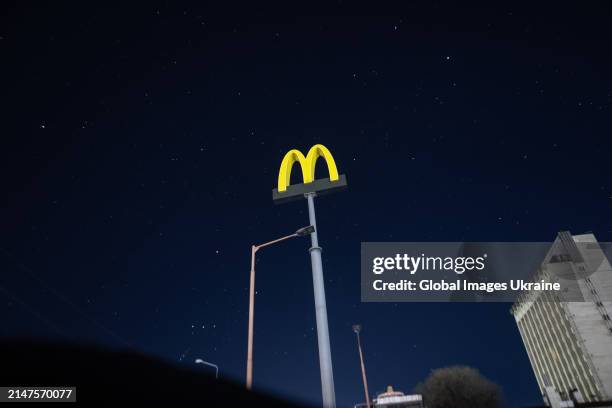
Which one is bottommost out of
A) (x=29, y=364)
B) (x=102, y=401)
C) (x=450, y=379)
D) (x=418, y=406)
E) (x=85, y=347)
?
(x=102, y=401)

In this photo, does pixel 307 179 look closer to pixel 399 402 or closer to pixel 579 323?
pixel 399 402

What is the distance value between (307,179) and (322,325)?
3495 mm

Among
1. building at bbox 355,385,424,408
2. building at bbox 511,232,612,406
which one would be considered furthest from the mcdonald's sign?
building at bbox 511,232,612,406

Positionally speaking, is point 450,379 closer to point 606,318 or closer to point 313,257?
point 606,318

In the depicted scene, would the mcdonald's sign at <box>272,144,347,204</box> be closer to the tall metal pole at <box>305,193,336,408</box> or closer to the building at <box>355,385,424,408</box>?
the tall metal pole at <box>305,193,336,408</box>

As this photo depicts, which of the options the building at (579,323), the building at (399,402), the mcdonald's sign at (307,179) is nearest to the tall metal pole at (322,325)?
the mcdonald's sign at (307,179)

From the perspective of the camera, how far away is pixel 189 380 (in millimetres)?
1605

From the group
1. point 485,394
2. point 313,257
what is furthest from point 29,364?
point 485,394

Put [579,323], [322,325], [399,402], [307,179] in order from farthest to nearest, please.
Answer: [579,323] < [399,402] < [307,179] < [322,325]

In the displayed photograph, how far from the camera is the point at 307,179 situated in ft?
29.6

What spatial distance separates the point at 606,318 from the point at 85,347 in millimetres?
83315

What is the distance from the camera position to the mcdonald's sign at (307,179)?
8.52 metres

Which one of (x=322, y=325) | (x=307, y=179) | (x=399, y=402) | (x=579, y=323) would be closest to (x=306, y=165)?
(x=307, y=179)

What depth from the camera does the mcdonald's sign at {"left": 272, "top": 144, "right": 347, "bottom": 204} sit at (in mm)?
8516
